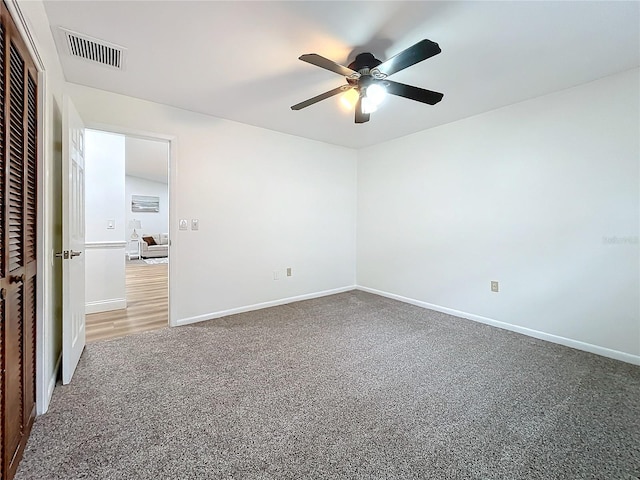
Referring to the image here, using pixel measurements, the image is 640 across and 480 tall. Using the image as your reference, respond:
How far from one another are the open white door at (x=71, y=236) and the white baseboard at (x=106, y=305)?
147 centimetres

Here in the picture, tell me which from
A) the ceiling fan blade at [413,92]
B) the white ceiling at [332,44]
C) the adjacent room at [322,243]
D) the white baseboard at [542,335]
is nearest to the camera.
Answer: the adjacent room at [322,243]

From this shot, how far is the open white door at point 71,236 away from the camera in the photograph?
1.94 metres

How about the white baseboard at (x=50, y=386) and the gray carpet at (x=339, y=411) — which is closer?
the gray carpet at (x=339, y=411)

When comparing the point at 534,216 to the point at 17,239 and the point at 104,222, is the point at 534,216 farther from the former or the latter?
the point at 104,222

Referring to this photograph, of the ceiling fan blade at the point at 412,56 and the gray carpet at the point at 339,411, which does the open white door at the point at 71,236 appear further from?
the ceiling fan blade at the point at 412,56

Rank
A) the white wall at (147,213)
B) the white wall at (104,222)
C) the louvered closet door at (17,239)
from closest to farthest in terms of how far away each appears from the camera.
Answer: the louvered closet door at (17,239) < the white wall at (104,222) < the white wall at (147,213)

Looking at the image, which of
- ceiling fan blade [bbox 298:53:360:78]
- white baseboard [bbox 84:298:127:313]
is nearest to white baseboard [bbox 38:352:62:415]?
white baseboard [bbox 84:298:127:313]

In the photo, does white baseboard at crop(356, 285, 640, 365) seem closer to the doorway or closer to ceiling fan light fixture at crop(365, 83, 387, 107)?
ceiling fan light fixture at crop(365, 83, 387, 107)

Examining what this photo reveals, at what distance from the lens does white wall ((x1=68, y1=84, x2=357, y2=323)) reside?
3076 millimetres

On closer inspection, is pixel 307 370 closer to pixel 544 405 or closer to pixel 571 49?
pixel 544 405

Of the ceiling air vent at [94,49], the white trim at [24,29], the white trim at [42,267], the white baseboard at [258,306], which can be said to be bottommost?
the white baseboard at [258,306]

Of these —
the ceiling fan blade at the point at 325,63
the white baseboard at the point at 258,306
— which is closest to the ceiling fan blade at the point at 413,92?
the ceiling fan blade at the point at 325,63

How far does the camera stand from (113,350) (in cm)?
253

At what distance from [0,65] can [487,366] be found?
317cm
